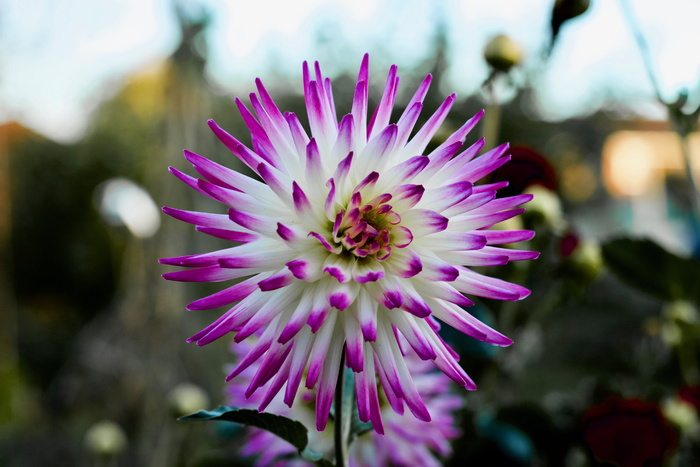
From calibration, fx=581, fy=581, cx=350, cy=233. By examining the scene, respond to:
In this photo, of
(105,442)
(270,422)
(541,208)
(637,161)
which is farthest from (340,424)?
(637,161)

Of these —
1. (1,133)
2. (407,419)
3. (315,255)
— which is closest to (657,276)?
(407,419)

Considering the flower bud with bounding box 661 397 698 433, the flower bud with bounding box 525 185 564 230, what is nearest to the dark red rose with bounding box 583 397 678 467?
the flower bud with bounding box 661 397 698 433

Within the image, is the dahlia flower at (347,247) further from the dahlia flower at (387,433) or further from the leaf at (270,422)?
the dahlia flower at (387,433)

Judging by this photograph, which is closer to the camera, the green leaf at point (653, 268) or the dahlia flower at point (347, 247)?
the dahlia flower at point (347, 247)

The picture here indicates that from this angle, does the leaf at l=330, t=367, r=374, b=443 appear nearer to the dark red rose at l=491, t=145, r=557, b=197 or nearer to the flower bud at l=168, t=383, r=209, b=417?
the dark red rose at l=491, t=145, r=557, b=197

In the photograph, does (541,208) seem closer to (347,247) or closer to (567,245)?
(567,245)

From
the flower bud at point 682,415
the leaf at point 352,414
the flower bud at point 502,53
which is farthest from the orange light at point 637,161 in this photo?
the leaf at point 352,414

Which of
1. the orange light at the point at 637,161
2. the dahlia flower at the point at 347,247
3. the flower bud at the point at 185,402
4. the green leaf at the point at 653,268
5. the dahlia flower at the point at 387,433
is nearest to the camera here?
the dahlia flower at the point at 347,247
